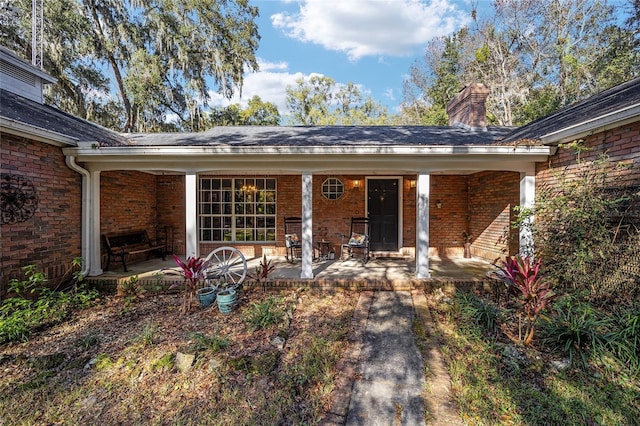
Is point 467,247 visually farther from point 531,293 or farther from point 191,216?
point 191,216

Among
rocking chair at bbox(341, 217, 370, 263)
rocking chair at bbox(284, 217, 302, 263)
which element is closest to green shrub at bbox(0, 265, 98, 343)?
rocking chair at bbox(284, 217, 302, 263)

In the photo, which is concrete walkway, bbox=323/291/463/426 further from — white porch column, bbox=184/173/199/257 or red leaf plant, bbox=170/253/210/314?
white porch column, bbox=184/173/199/257

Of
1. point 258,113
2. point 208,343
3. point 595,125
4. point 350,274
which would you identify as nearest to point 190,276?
point 208,343

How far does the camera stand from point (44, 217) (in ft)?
15.1

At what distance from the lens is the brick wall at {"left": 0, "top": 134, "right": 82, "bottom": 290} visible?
4109 mm

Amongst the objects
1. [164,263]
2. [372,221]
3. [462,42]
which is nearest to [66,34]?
[164,263]

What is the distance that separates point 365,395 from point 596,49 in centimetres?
1865

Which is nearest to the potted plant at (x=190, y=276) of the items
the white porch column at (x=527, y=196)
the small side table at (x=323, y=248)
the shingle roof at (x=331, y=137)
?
the shingle roof at (x=331, y=137)

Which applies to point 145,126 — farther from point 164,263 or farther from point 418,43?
point 418,43

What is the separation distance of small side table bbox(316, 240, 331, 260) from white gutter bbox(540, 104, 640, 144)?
4854 mm

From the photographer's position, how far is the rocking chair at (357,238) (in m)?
6.74

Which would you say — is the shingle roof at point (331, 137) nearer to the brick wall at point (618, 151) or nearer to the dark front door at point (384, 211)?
the dark front door at point (384, 211)

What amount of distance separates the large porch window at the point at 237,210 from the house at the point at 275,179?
0.03 metres

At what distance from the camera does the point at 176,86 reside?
14.2m
